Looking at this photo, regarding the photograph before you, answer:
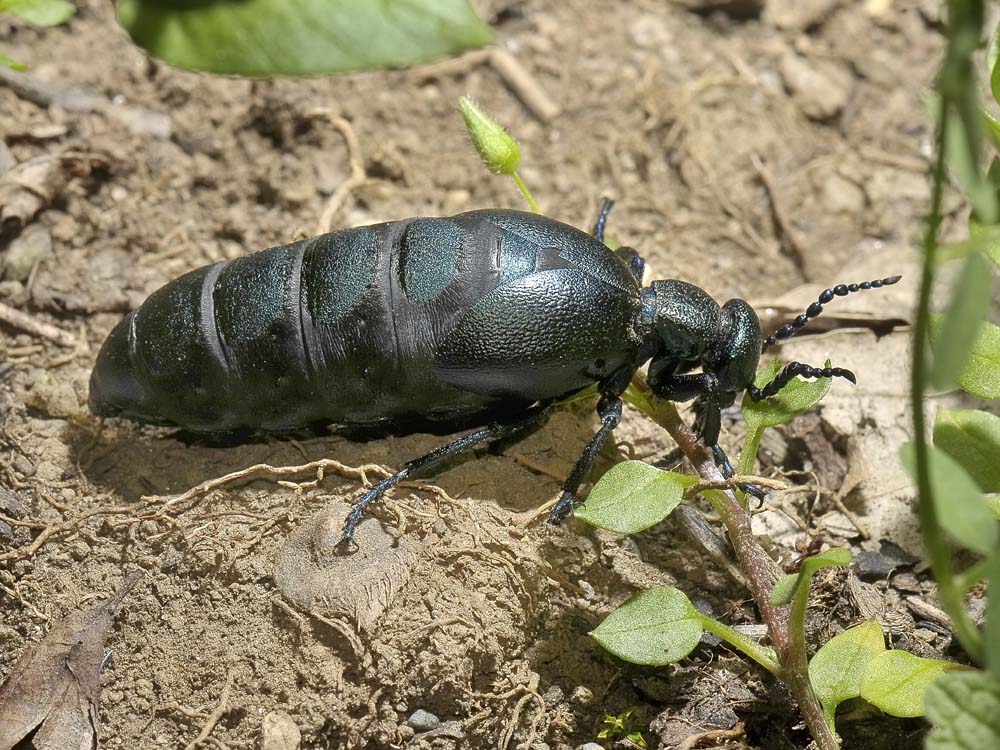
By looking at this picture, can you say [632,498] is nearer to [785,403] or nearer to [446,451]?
[785,403]

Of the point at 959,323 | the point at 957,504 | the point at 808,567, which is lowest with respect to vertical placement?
the point at 808,567

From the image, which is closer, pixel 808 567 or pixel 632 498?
pixel 808 567

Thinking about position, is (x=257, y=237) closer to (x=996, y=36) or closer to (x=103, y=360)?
(x=103, y=360)

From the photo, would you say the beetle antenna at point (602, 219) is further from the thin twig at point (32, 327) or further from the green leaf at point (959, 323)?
the green leaf at point (959, 323)

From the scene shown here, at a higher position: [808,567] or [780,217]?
[808,567]

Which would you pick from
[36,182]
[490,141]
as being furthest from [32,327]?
[490,141]

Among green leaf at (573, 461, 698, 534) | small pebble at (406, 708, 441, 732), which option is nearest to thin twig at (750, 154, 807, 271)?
green leaf at (573, 461, 698, 534)

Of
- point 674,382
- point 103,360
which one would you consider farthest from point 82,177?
point 674,382

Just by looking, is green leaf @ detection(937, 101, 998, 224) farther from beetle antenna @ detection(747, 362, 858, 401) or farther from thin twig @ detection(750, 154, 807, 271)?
thin twig @ detection(750, 154, 807, 271)
